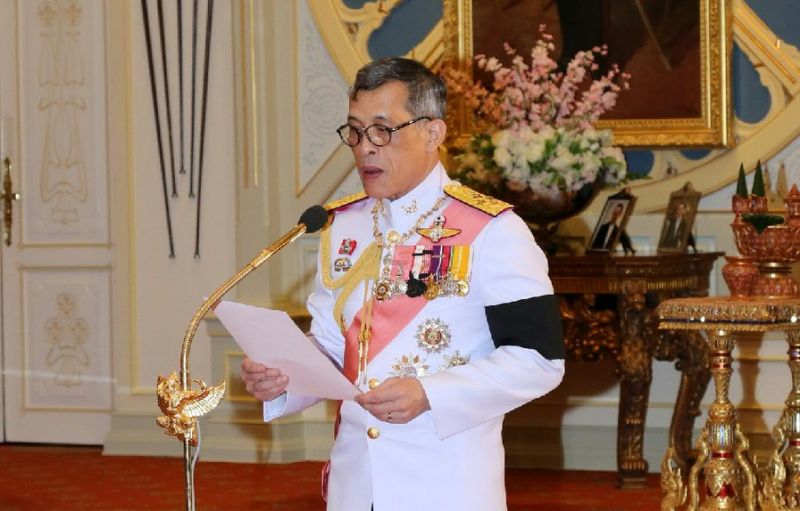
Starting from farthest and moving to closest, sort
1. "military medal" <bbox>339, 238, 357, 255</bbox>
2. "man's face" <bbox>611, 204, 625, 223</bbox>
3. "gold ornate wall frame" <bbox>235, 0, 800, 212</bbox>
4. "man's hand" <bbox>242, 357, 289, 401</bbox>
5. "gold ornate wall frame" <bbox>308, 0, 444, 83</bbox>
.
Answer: "gold ornate wall frame" <bbox>308, 0, 444, 83</bbox> < "gold ornate wall frame" <bbox>235, 0, 800, 212</bbox> < "man's face" <bbox>611, 204, 625, 223</bbox> < "military medal" <bbox>339, 238, 357, 255</bbox> < "man's hand" <bbox>242, 357, 289, 401</bbox>

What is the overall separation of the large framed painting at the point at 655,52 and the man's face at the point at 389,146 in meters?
3.35

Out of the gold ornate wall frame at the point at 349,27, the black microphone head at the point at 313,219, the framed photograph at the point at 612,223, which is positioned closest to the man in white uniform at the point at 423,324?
the black microphone head at the point at 313,219

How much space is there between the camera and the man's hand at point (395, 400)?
211cm

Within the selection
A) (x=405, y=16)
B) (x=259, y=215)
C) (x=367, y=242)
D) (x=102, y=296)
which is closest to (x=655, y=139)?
(x=405, y=16)

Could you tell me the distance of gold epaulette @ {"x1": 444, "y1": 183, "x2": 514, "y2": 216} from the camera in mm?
2369

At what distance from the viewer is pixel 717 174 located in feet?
18.4

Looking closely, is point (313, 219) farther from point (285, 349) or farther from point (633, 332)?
point (633, 332)

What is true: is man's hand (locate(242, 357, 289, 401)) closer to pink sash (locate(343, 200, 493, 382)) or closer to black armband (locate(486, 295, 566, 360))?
pink sash (locate(343, 200, 493, 382))

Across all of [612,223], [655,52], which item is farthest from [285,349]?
[655,52]

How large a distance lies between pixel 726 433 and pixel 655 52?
1.91m

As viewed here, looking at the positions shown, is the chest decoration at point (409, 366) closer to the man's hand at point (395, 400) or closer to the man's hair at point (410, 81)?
the man's hand at point (395, 400)

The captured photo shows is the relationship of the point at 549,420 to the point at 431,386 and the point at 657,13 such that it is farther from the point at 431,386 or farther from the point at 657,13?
the point at 431,386

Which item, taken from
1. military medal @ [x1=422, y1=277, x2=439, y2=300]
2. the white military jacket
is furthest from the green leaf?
military medal @ [x1=422, y1=277, x2=439, y2=300]

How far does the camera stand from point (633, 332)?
505 centimetres
